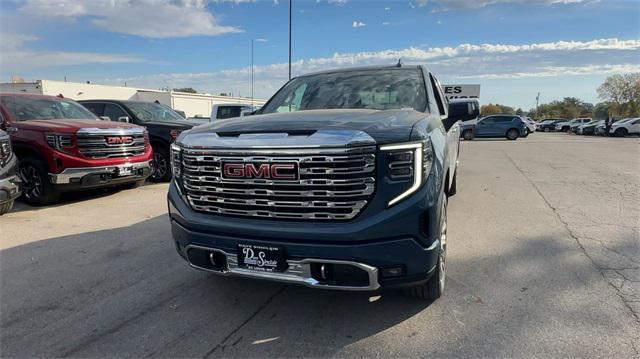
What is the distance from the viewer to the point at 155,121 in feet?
32.2

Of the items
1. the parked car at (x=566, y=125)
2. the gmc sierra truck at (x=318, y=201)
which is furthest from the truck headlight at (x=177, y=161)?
the parked car at (x=566, y=125)

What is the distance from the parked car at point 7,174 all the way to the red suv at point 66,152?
670 mm

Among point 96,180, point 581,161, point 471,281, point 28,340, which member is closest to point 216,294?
point 28,340

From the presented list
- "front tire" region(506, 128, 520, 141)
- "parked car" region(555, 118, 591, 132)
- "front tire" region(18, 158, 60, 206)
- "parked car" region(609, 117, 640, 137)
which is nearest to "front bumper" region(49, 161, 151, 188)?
"front tire" region(18, 158, 60, 206)

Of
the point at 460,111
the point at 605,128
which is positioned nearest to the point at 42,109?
the point at 460,111

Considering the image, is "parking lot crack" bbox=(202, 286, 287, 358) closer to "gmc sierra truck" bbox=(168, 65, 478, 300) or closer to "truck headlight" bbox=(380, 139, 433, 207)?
"gmc sierra truck" bbox=(168, 65, 478, 300)

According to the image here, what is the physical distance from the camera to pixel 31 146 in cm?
696

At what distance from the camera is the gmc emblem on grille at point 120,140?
7.36 metres

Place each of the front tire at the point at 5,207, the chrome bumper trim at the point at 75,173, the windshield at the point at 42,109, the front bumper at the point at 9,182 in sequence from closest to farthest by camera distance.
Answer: the front bumper at the point at 9,182
the front tire at the point at 5,207
the chrome bumper trim at the point at 75,173
the windshield at the point at 42,109

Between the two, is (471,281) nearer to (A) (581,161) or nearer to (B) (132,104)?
(B) (132,104)

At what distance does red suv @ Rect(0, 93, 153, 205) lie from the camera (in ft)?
22.6

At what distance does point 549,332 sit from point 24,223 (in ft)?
21.1

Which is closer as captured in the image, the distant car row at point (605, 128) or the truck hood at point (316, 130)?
the truck hood at point (316, 130)

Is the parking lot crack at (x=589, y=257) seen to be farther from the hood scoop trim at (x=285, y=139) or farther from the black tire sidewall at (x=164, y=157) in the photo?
the black tire sidewall at (x=164, y=157)
